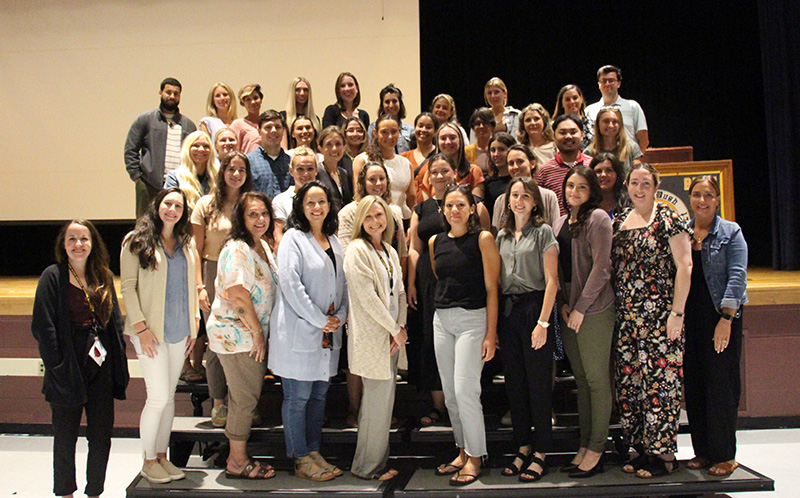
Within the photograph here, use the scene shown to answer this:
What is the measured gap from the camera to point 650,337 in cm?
307

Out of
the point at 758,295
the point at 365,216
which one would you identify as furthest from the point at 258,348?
the point at 758,295

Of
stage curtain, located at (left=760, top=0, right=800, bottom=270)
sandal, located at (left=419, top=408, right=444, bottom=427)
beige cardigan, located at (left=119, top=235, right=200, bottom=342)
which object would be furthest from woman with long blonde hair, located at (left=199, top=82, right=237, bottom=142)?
stage curtain, located at (left=760, top=0, right=800, bottom=270)

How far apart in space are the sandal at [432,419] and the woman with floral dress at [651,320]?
1009mm

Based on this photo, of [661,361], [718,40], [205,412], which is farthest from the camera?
[718,40]

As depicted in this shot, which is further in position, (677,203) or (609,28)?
(609,28)

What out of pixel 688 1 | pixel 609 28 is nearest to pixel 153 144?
pixel 609 28

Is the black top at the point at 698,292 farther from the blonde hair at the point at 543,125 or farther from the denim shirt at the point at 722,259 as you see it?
the blonde hair at the point at 543,125

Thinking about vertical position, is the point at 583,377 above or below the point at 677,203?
below

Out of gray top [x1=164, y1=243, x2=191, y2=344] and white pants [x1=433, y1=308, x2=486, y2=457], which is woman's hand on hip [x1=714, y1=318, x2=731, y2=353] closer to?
white pants [x1=433, y1=308, x2=486, y2=457]

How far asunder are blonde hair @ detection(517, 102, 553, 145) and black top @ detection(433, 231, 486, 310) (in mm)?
1294

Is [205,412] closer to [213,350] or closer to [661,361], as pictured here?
[213,350]

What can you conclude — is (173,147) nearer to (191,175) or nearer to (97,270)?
(191,175)

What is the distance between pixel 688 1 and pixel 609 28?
0.87m

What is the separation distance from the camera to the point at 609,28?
663cm
